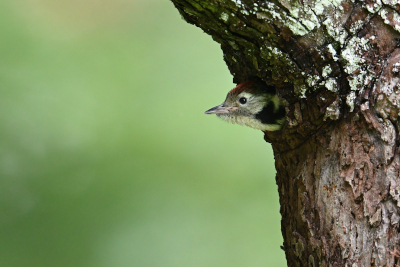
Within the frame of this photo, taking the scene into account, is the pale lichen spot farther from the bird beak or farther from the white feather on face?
the bird beak

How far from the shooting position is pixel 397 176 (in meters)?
1.67

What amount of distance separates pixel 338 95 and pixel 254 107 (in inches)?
33.8

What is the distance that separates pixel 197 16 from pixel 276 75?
437 millimetres

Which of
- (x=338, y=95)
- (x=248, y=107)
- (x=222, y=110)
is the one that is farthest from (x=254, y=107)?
(x=338, y=95)

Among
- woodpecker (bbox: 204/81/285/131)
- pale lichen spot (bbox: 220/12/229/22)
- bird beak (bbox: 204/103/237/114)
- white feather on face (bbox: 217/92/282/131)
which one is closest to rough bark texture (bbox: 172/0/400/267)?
pale lichen spot (bbox: 220/12/229/22)

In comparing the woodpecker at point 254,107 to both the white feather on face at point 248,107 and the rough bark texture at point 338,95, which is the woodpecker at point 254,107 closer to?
the white feather on face at point 248,107

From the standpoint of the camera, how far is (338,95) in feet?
5.64

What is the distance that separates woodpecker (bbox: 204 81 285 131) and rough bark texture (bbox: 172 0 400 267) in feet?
1.46

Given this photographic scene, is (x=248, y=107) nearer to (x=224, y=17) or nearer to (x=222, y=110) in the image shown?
(x=222, y=110)

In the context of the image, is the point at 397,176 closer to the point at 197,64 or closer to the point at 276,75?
the point at 276,75

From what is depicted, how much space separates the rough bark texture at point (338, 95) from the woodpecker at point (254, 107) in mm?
445

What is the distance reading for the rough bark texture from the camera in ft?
5.39

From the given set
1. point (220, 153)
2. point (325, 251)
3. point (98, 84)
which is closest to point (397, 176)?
point (325, 251)

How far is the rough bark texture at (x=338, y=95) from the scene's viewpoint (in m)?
1.64
